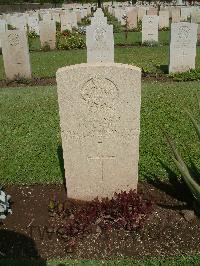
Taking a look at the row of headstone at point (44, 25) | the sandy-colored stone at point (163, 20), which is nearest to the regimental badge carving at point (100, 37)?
the row of headstone at point (44, 25)

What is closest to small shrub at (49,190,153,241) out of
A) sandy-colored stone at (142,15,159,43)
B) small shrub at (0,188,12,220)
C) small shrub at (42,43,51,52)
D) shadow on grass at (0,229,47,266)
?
shadow on grass at (0,229,47,266)

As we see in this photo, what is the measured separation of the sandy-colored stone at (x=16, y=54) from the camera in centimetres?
1016

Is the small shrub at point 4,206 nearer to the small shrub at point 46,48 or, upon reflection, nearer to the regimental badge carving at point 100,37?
the regimental badge carving at point 100,37

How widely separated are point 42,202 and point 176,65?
23.9 ft

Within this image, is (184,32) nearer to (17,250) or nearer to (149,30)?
(149,30)

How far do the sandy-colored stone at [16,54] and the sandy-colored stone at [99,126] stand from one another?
687cm

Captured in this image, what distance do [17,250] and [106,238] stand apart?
2.98ft

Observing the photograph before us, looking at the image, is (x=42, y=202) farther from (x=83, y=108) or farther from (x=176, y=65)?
(x=176, y=65)

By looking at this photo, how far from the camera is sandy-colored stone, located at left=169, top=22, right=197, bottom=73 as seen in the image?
10.0 m

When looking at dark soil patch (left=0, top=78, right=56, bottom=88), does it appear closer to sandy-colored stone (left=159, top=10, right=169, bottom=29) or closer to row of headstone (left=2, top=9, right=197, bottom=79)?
row of headstone (left=2, top=9, right=197, bottom=79)

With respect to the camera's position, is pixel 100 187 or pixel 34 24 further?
pixel 34 24

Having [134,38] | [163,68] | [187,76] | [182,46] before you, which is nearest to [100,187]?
[187,76]

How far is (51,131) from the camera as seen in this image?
21.9 feet

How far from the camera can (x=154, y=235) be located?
3.88 metres
